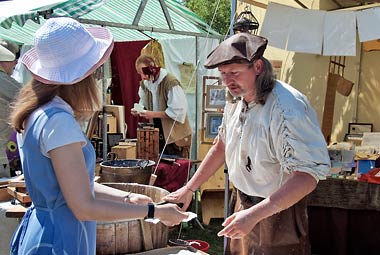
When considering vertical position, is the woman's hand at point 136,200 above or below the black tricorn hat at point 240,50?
below

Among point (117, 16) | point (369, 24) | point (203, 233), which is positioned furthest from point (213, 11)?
point (369, 24)

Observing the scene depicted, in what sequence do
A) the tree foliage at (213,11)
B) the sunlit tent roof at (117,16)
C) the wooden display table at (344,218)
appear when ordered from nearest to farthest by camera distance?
1. the wooden display table at (344,218)
2. the sunlit tent roof at (117,16)
3. the tree foliage at (213,11)

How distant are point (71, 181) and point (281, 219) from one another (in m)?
1.01

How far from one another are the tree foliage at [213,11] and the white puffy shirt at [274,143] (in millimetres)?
15948

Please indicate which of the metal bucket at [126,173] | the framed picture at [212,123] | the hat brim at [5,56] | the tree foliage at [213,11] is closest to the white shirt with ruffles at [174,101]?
the framed picture at [212,123]

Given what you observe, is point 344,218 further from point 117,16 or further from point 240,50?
point 117,16

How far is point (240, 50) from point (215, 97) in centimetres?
357

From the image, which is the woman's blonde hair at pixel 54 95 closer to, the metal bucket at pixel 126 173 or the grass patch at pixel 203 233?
the metal bucket at pixel 126 173

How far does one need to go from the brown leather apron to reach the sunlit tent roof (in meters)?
2.76

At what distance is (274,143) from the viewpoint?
1864mm

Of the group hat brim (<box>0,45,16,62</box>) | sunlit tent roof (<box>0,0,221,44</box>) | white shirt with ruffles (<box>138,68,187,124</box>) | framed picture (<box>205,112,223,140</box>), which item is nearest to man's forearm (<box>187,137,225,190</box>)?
hat brim (<box>0,45,16,62</box>)

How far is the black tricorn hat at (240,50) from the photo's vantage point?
72.7 inches

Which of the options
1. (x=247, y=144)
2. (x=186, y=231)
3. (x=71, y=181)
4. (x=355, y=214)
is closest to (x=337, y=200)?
(x=355, y=214)

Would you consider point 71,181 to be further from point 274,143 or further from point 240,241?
point 240,241
